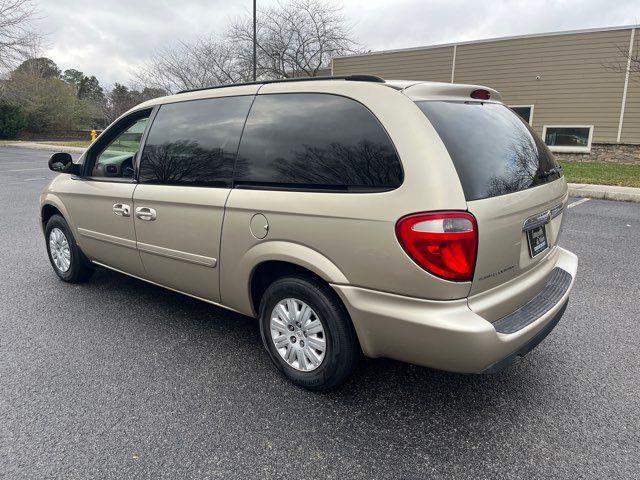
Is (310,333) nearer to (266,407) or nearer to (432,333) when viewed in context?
(266,407)

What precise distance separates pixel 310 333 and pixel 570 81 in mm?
17571

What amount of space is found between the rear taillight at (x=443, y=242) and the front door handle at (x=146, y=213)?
1.98 metres

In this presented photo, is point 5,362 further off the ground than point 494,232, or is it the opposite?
point 494,232

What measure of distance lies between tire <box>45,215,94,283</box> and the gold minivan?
1.31 m

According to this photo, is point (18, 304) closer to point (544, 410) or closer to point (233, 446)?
point (233, 446)

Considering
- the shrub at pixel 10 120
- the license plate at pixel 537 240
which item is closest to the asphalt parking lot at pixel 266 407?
the license plate at pixel 537 240

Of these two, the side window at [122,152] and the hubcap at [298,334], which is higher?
the side window at [122,152]

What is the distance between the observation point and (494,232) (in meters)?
2.17

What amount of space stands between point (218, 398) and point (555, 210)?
2305mm

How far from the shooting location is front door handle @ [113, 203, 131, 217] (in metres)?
3.52

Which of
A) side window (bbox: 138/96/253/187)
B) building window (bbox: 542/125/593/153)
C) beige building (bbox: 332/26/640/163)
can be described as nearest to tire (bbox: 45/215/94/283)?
side window (bbox: 138/96/253/187)

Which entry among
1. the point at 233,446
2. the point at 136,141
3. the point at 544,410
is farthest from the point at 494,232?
the point at 136,141

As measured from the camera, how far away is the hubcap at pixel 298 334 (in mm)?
2584

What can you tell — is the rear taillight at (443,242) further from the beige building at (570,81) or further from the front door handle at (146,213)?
the beige building at (570,81)
